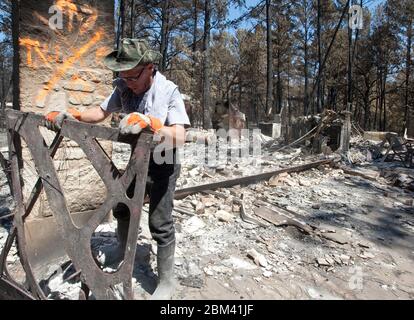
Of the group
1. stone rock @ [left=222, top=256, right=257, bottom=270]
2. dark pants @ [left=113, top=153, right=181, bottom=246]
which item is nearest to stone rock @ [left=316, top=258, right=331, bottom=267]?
stone rock @ [left=222, top=256, right=257, bottom=270]

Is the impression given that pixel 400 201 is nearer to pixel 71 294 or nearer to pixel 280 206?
pixel 280 206

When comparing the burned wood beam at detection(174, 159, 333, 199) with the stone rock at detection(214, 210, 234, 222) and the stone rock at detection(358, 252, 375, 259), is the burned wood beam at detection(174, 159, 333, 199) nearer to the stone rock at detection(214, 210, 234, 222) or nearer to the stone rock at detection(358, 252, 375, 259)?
the stone rock at detection(214, 210, 234, 222)

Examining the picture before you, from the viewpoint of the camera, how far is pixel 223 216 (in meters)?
4.89

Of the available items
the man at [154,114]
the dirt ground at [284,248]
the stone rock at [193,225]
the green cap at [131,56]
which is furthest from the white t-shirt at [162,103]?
the stone rock at [193,225]

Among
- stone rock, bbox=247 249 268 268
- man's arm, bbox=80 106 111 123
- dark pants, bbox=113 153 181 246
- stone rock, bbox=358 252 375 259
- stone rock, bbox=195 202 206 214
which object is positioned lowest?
stone rock, bbox=358 252 375 259

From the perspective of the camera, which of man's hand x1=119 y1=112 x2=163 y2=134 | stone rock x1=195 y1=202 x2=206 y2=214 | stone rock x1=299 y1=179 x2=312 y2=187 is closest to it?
man's hand x1=119 y1=112 x2=163 y2=134

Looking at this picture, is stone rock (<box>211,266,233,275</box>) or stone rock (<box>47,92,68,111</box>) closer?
stone rock (<box>211,266,233,275</box>)

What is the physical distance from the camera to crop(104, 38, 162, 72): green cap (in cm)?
243

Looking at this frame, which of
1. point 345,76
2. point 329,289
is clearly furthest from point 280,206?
point 345,76

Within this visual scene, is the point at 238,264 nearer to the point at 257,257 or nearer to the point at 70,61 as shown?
the point at 257,257

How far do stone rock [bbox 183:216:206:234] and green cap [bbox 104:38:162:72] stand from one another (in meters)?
2.52

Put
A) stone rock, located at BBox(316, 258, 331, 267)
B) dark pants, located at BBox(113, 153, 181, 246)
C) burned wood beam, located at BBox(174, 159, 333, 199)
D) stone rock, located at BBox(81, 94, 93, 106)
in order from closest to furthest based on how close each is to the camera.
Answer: dark pants, located at BBox(113, 153, 181, 246) → stone rock, located at BBox(316, 258, 331, 267) → stone rock, located at BBox(81, 94, 93, 106) → burned wood beam, located at BBox(174, 159, 333, 199)

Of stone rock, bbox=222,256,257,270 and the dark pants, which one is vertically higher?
the dark pants

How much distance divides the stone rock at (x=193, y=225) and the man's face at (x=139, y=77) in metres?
2.31
